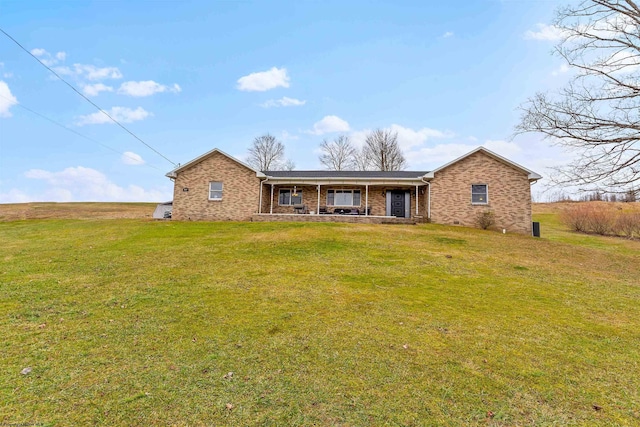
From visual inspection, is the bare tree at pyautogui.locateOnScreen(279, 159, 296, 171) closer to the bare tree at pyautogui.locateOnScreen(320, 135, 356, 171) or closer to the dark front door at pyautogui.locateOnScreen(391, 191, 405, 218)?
the bare tree at pyautogui.locateOnScreen(320, 135, 356, 171)

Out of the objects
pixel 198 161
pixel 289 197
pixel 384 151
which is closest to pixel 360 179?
pixel 289 197

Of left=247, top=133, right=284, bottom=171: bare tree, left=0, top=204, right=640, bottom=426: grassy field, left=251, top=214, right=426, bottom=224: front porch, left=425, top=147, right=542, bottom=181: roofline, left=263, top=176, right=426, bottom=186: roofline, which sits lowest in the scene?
left=0, top=204, right=640, bottom=426: grassy field

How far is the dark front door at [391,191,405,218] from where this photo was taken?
69.6ft

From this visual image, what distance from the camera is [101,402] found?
2.80 m

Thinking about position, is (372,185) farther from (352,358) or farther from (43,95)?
(43,95)

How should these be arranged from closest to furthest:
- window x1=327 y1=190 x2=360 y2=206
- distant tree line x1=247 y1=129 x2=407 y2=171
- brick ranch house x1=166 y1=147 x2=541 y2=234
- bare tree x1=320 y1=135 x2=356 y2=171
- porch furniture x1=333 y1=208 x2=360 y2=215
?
brick ranch house x1=166 y1=147 x2=541 y2=234
porch furniture x1=333 y1=208 x2=360 y2=215
window x1=327 y1=190 x2=360 y2=206
distant tree line x1=247 y1=129 x2=407 y2=171
bare tree x1=320 y1=135 x2=356 y2=171

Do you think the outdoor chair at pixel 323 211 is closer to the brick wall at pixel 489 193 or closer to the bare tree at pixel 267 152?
the brick wall at pixel 489 193

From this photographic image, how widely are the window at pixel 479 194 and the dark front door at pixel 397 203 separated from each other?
4512mm

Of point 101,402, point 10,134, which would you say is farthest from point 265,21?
point 101,402

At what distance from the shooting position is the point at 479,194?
1873cm

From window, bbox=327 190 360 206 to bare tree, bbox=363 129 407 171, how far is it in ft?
61.1

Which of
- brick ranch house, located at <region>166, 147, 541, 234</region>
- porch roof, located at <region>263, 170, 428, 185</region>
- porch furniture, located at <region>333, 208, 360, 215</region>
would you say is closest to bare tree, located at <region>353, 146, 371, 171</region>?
brick ranch house, located at <region>166, 147, 541, 234</region>

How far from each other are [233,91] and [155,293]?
1850 cm

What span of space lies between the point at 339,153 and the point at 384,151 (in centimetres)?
662
